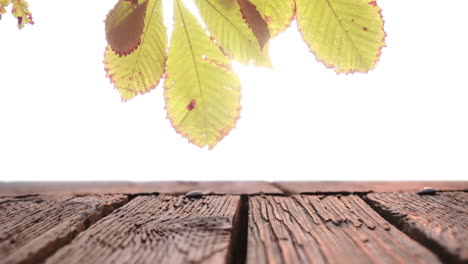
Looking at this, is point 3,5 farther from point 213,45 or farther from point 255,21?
point 255,21

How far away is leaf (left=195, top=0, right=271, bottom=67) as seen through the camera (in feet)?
2.74

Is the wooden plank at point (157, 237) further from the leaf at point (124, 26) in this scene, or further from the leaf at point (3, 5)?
the leaf at point (3, 5)

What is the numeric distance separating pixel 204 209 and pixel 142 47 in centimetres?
44

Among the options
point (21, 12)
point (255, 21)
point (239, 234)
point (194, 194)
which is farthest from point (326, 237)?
point (21, 12)

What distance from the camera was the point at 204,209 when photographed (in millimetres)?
650

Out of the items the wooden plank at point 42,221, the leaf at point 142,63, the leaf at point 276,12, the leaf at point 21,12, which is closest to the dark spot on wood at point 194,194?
the wooden plank at point 42,221

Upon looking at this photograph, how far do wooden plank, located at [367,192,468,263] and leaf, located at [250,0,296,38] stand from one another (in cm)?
42

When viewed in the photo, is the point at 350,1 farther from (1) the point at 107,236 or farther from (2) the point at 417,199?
(1) the point at 107,236

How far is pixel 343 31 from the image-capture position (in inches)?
32.4

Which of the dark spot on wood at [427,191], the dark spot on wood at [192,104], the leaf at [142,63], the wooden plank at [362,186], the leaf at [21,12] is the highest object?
the leaf at [21,12]

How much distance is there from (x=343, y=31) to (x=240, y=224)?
1.65ft

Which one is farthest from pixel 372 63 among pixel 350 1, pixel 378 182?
pixel 378 182

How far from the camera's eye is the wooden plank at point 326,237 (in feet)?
1.36

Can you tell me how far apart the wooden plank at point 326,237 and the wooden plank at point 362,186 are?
119 mm
